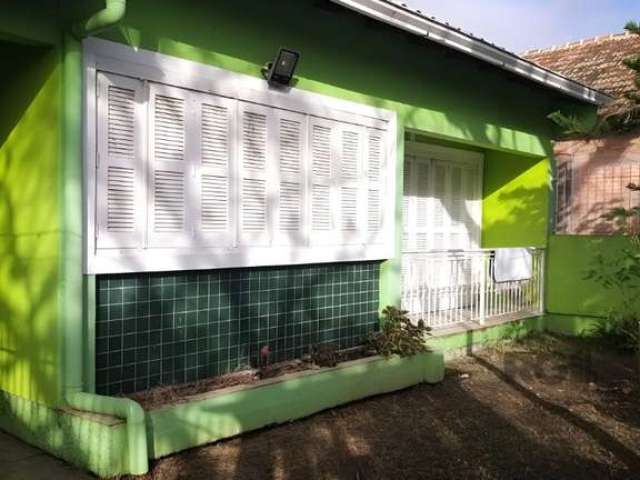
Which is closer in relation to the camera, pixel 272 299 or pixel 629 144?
pixel 272 299

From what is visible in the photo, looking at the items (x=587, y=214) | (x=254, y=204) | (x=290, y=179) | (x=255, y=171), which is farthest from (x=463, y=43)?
(x=587, y=214)

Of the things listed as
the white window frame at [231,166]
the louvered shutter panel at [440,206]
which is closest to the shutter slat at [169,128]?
the white window frame at [231,166]

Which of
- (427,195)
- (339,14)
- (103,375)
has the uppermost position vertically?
(339,14)

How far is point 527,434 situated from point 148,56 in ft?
14.0

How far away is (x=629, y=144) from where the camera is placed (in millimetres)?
8984

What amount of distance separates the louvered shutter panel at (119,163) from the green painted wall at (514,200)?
264 inches

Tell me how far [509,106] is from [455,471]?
565cm

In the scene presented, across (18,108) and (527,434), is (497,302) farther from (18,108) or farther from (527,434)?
(18,108)

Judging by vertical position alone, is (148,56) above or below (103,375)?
above

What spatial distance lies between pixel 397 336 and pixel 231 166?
2.50 meters

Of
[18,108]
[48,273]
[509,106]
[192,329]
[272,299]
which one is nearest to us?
[48,273]

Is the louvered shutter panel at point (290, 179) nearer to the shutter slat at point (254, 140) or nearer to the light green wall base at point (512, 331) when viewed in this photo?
the shutter slat at point (254, 140)

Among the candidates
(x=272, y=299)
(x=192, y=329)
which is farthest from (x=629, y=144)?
(x=192, y=329)

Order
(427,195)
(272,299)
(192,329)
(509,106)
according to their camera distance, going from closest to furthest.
→ 1. (192,329)
2. (272,299)
3. (509,106)
4. (427,195)
